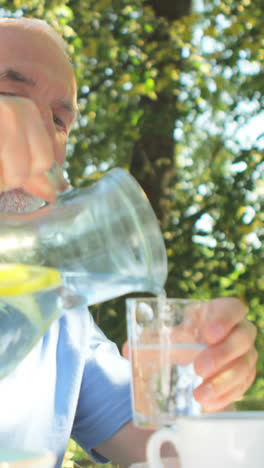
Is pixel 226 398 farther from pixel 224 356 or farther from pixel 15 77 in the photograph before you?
pixel 15 77

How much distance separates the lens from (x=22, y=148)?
0.67 m

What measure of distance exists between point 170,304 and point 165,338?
0.03m

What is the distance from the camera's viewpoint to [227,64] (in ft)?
8.96

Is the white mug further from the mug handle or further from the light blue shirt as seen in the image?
the light blue shirt

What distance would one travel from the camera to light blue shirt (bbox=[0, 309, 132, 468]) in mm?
1070

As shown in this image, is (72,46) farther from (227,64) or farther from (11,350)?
(11,350)

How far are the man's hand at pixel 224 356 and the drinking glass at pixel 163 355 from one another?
0.02 m

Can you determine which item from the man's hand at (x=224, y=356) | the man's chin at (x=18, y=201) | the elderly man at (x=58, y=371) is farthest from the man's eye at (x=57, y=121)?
the man's hand at (x=224, y=356)

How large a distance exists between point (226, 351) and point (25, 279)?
0.79ft

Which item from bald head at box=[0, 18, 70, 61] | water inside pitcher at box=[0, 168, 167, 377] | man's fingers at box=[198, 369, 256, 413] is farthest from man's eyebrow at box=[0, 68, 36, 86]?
man's fingers at box=[198, 369, 256, 413]

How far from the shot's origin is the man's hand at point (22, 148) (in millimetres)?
668

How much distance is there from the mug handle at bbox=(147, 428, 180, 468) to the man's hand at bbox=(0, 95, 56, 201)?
0.27 meters

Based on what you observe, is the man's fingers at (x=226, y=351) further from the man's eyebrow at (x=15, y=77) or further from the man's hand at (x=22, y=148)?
the man's eyebrow at (x=15, y=77)

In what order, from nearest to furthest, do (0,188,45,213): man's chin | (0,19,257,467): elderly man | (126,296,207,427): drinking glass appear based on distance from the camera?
(126,296,207,427): drinking glass < (0,188,45,213): man's chin < (0,19,257,467): elderly man
